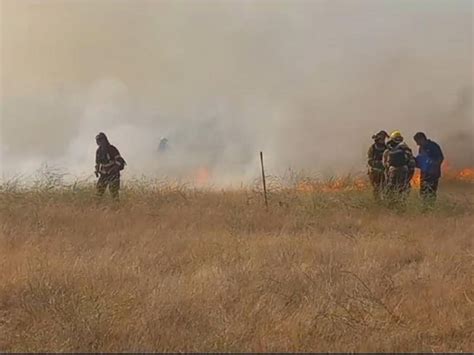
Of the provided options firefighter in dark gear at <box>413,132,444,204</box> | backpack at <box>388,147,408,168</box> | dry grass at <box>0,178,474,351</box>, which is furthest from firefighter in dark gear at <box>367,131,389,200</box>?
dry grass at <box>0,178,474,351</box>

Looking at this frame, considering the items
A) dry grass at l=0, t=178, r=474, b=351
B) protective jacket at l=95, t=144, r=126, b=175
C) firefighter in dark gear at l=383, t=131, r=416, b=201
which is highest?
protective jacket at l=95, t=144, r=126, b=175

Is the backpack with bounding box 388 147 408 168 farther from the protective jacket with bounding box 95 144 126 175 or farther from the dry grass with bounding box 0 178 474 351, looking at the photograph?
the protective jacket with bounding box 95 144 126 175

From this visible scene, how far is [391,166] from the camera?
1038cm

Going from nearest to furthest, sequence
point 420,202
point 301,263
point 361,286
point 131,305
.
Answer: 1. point 131,305
2. point 361,286
3. point 301,263
4. point 420,202

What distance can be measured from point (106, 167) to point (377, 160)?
4.59 metres

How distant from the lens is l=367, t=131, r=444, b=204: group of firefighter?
33.9 feet

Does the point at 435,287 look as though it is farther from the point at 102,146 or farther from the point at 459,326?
the point at 102,146

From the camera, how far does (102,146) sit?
10.8m

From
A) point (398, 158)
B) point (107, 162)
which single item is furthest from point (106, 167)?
point (398, 158)

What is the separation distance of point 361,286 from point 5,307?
257 cm

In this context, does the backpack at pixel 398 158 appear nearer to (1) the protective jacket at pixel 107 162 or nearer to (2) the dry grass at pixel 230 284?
(2) the dry grass at pixel 230 284

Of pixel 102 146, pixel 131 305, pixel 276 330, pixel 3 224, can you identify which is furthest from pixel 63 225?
pixel 276 330

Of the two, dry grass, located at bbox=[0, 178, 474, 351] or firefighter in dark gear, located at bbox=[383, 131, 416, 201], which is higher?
firefighter in dark gear, located at bbox=[383, 131, 416, 201]

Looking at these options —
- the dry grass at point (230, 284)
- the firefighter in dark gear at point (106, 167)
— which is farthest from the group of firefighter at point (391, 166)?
the dry grass at point (230, 284)
